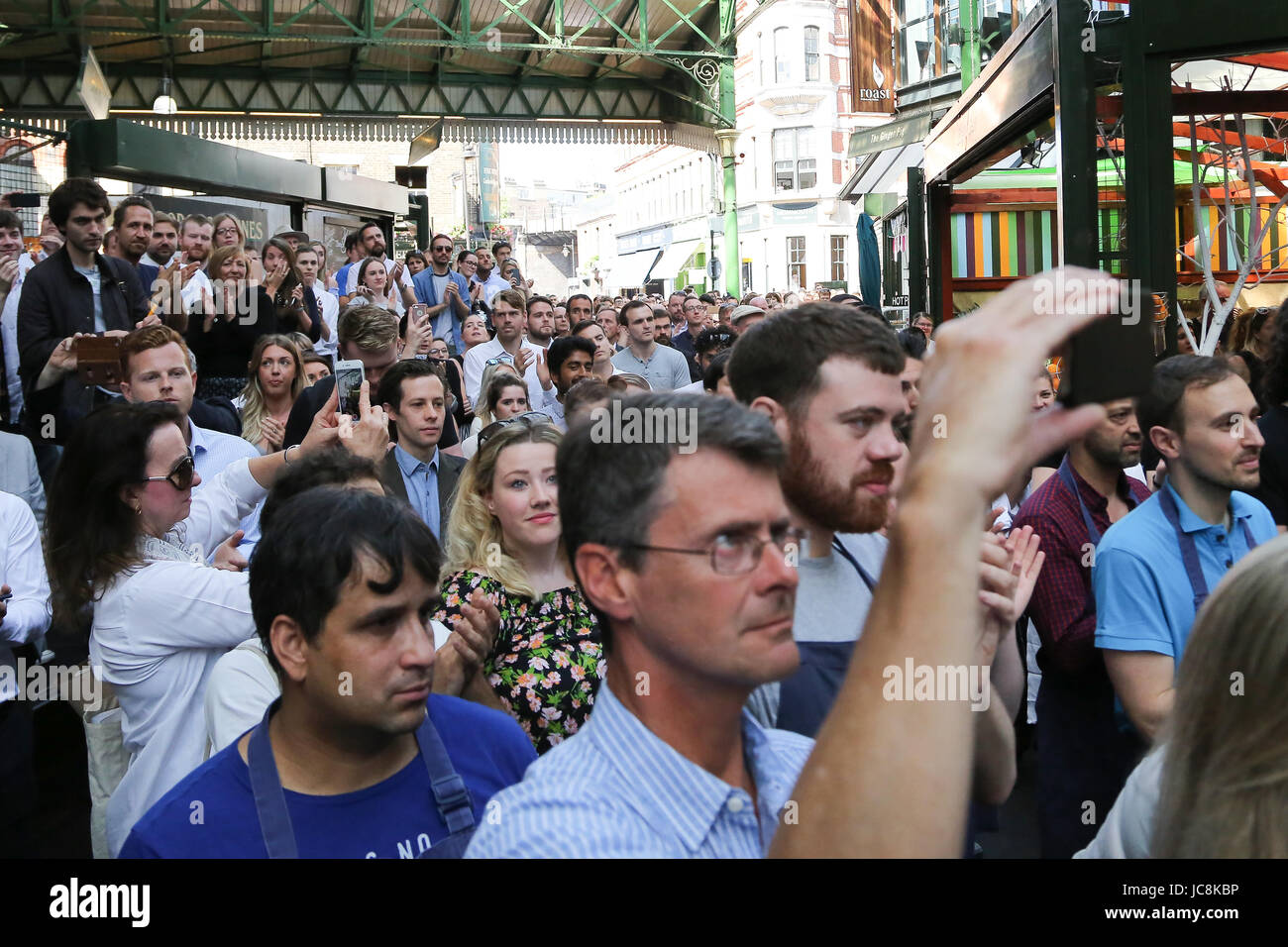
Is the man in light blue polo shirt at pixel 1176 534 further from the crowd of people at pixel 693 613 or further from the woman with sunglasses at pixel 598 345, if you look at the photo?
the woman with sunglasses at pixel 598 345

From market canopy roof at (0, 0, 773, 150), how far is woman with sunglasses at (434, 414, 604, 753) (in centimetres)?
1789

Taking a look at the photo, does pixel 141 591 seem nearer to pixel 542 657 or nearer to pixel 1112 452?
pixel 542 657

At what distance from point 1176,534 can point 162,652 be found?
9.04 ft

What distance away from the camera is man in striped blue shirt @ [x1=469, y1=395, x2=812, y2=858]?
1440 millimetres

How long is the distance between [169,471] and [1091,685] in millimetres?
2775

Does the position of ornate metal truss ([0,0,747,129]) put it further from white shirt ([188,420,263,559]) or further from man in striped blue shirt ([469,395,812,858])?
man in striped blue shirt ([469,395,812,858])

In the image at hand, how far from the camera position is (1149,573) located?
3428 millimetres

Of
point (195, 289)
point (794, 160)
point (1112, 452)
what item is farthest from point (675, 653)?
point (794, 160)

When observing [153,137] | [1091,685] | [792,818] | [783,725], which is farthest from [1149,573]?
[153,137]

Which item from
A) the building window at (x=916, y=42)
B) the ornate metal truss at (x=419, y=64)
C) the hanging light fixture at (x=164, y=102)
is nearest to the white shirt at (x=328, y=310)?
the ornate metal truss at (x=419, y=64)

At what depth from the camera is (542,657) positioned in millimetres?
3332

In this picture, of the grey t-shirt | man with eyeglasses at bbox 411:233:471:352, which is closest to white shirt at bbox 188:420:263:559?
the grey t-shirt

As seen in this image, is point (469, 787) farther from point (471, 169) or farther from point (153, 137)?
point (471, 169)
